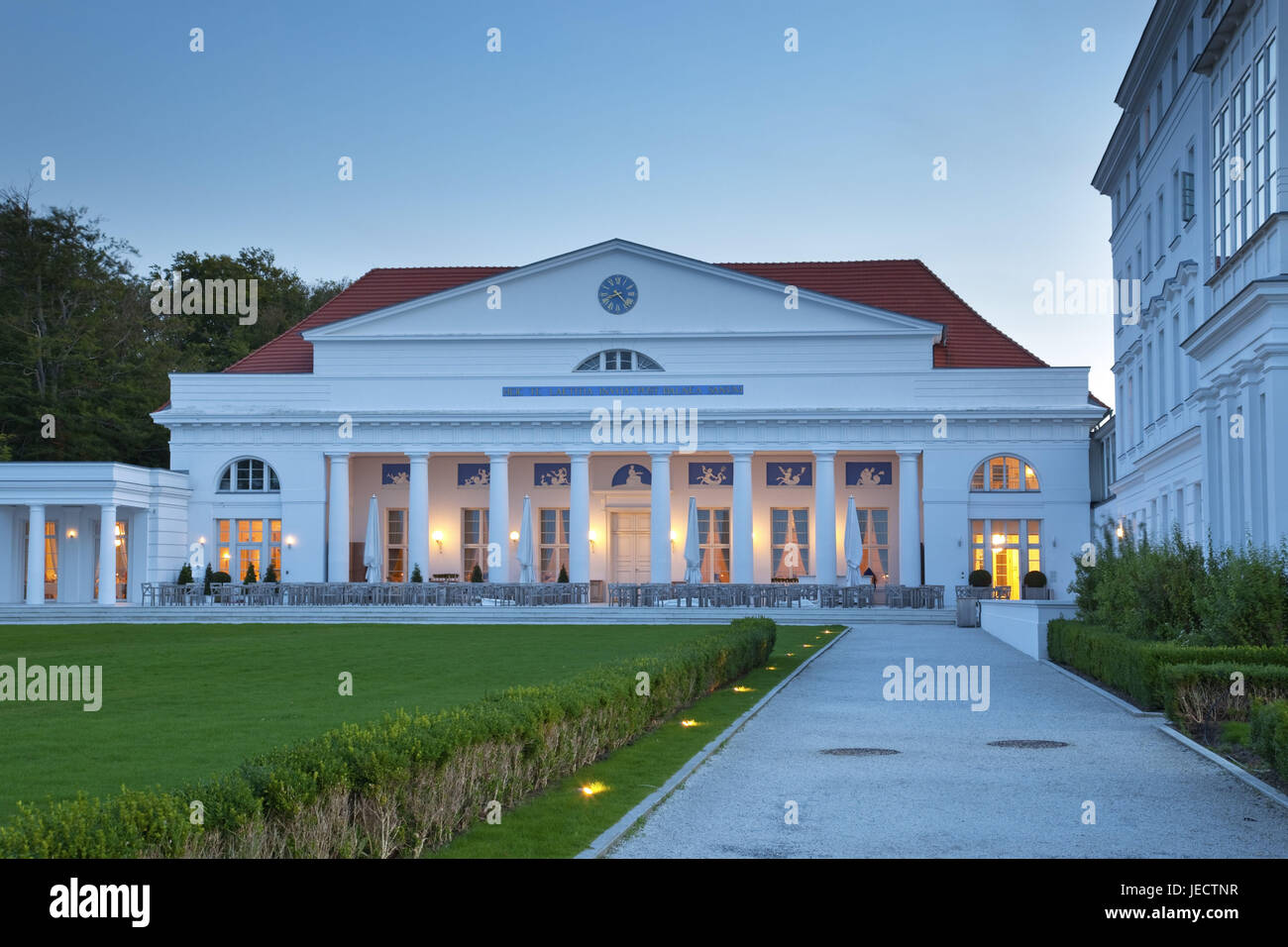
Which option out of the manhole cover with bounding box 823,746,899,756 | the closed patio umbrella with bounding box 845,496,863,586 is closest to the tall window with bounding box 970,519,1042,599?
the closed patio umbrella with bounding box 845,496,863,586

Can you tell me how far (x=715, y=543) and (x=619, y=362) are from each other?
7701mm

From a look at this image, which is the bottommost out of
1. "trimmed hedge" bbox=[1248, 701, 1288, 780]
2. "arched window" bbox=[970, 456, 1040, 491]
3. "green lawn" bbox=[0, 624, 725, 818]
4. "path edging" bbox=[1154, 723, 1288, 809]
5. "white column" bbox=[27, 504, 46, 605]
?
"path edging" bbox=[1154, 723, 1288, 809]

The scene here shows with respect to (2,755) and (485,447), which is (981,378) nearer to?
(485,447)

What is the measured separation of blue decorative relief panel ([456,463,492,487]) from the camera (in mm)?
53469

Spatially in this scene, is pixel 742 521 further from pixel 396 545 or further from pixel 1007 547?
pixel 396 545

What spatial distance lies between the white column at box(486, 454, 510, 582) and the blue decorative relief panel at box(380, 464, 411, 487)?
4.02 metres

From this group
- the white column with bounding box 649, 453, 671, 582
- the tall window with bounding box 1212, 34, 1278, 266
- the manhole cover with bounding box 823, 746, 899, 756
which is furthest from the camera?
the white column with bounding box 649, 453, 671, 582

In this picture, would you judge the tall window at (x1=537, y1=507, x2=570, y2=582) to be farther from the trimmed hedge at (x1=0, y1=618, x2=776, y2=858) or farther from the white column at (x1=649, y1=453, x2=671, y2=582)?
the trimmed hedge at (x1=0, y1=618, x2=776, y2=858)

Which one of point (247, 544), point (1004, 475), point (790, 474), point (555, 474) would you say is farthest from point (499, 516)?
point (1004, 475)

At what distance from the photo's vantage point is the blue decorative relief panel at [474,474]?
175 ft

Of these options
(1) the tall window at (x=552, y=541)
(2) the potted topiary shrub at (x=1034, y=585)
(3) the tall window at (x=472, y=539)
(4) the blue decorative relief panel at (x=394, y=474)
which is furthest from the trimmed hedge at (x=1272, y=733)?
(4) the blue decorative relief panel at (x=394, y=474)

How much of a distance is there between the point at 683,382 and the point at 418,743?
41739 mm

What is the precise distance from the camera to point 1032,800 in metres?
10.7

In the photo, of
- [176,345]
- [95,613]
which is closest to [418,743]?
[95,613]
